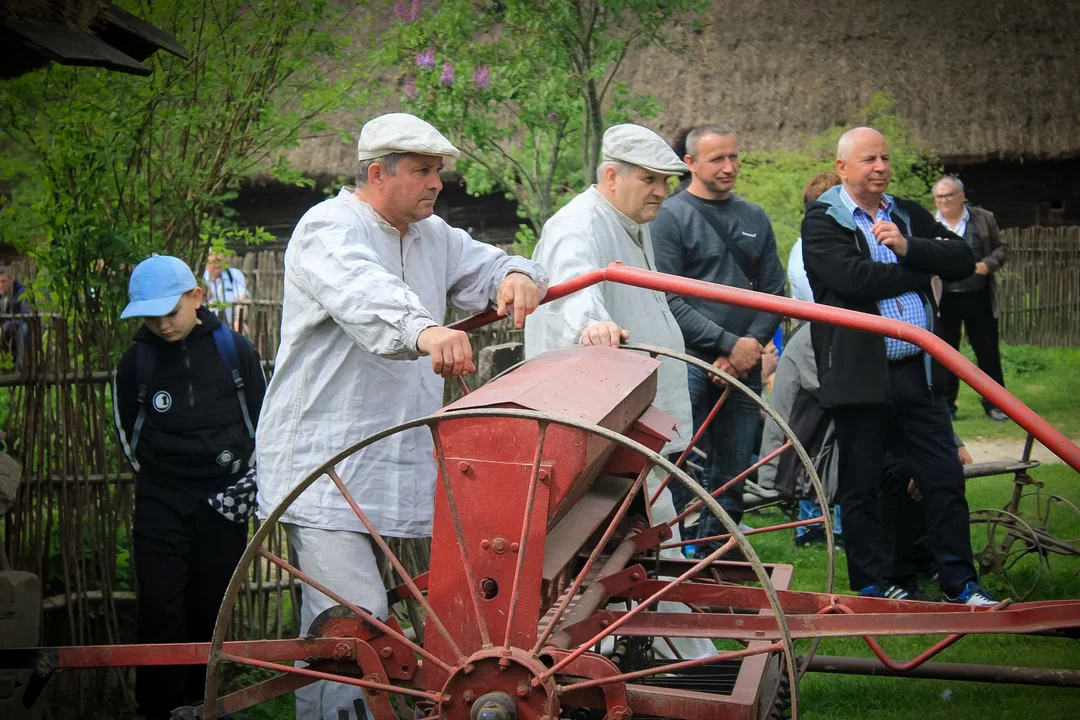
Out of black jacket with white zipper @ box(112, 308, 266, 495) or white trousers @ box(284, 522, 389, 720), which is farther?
black jacket with white zipper @ box(112, 308, 266, 495)

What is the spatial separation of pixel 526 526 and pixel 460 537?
15cm

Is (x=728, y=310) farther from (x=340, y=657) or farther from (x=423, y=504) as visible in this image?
(x=340, y=657)

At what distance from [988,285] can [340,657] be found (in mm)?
8136

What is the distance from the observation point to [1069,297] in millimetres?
14625

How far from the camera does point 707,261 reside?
5.36m

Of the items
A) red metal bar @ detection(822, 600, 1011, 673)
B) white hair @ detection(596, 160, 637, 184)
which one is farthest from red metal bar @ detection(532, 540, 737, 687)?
white hair @ detection(596, 160, 637, 184)

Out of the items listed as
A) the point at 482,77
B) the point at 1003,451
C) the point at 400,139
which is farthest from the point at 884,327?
the point at 1003,451

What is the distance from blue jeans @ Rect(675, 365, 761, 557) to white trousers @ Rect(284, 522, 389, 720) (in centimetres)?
229

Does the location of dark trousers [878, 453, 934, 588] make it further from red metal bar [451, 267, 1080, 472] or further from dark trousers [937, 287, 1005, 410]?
dark trousers [937, 287, 1005, 410]

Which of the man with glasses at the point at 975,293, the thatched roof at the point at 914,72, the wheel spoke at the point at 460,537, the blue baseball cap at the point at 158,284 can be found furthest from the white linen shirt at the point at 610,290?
the thatched roof at the point at 914,72

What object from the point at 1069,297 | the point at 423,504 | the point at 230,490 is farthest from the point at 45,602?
the point at 1069,297

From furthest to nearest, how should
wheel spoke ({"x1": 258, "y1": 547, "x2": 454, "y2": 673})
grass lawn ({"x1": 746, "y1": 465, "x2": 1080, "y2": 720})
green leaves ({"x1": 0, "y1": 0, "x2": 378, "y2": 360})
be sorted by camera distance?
green leaves ({"x1": 0, "y1": 0, "x2": 378, "y2": 360})
grass lawn ({"x1": 746, "y1": 465, "x2": 1080, "y2": 720})
wheel spoke ({"x1": 258, "y1": 547, "x2": 454, "y2": 673})

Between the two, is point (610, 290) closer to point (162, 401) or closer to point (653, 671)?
point (162, 401)

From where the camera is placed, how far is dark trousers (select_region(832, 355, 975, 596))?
4879mm
